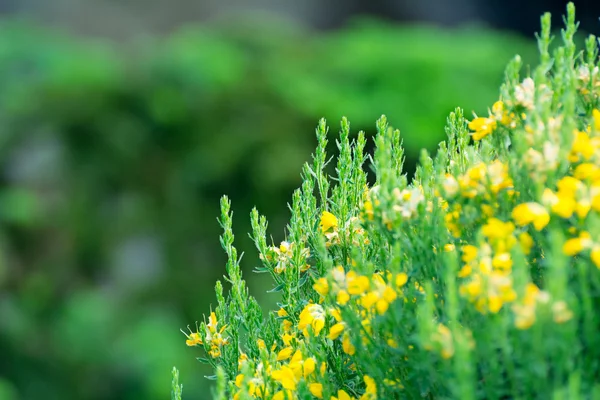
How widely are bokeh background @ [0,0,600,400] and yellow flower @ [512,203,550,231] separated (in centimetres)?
539

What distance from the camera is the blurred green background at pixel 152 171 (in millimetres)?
7734

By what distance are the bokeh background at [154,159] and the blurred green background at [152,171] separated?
15 millimetres

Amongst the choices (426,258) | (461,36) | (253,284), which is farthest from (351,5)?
(426,258)

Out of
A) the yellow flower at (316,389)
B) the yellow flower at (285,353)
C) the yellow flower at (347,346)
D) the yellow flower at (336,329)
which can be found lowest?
the yellow flower at (316,389)

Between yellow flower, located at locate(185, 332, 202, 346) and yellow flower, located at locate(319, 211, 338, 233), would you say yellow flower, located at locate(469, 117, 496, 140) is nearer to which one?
yellow flower, located at locate(319, 211, 338, 233)

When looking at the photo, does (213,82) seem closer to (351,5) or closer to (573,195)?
(351,5)

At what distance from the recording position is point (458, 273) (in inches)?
62.0

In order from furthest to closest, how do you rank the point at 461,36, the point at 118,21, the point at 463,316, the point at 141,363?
the point at 118,21 → the point at 461,36 → the point at 141,363 → the point at 463,316

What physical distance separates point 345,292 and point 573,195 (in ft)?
1.63

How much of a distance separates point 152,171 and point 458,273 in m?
7.02

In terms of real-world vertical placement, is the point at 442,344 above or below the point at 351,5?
below

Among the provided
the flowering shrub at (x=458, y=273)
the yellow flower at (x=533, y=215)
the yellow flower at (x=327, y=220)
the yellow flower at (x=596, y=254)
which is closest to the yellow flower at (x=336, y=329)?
the flowering shrub at (x=458, y=273)

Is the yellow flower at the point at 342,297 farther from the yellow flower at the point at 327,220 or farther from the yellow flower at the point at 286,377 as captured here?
the yellow flower at the point at 327,220

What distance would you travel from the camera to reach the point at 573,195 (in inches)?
56.8
